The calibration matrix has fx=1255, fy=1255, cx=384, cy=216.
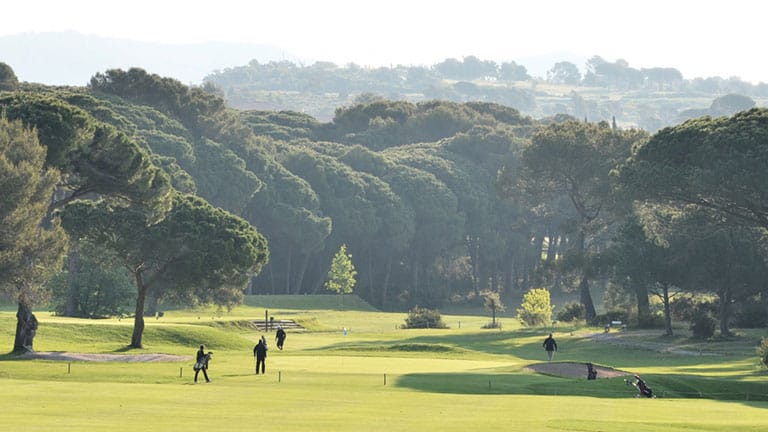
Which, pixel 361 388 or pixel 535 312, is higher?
pixel 535 312

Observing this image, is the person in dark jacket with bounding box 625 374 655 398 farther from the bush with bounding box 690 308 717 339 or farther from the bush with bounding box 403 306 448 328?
the bush with bounding box 403 306 448 328

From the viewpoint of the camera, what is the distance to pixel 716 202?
239 ft

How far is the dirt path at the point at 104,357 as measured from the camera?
55781mm

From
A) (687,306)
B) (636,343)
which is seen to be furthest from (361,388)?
(687,306)

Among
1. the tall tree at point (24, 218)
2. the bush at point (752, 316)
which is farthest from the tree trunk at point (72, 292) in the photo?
the bush at point (752, 316)

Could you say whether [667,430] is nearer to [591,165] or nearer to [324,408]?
[324,408]

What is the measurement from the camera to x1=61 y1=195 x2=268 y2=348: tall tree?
65562 millimetres

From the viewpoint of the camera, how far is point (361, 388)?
149ft

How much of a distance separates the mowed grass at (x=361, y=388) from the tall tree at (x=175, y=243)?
3823mm

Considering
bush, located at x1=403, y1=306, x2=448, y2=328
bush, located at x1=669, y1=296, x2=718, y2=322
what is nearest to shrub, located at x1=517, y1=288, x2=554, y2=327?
bush, located at x1=403, y1=306, x2=448, y2=328

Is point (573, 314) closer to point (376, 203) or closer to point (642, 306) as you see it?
point (642, 306)

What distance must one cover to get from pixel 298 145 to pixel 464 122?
32960 mm

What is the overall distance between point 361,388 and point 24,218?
18388 millimetres

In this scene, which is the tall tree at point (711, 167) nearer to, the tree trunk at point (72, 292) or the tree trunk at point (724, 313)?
the tree trunk at point (724, 313)
